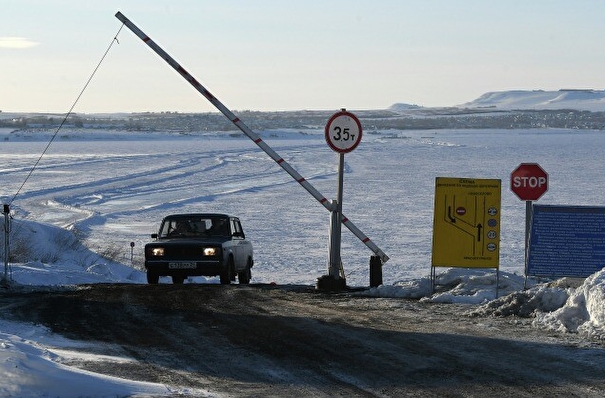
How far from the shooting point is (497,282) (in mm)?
15789

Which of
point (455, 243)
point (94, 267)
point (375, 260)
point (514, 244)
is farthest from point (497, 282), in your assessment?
point (514, 244)

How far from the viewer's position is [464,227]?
16.1m

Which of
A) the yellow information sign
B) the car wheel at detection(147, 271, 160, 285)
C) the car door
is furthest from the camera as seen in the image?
the car door

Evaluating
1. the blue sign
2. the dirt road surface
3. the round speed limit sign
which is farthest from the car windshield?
the blue sign

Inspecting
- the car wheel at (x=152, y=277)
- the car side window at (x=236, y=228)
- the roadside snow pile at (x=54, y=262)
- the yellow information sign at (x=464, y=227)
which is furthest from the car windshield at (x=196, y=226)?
the yellow information sign at (x=464, y=227)

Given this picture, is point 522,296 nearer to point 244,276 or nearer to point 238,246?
point 238,246

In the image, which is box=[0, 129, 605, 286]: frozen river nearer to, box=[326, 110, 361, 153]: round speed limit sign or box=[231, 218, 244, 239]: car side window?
box=[231, 218, 244, 239]: car side window

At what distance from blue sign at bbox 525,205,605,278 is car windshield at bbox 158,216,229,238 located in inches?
348

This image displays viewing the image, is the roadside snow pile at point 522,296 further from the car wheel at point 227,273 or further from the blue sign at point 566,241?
the car wheel at point 227,273

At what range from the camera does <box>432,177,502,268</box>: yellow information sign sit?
16.0 metres

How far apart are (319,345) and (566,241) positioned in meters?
5.22

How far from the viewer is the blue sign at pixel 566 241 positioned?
50.0 feet

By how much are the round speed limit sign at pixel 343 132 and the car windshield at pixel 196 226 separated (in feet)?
17.9

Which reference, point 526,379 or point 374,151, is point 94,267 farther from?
point 374,151
